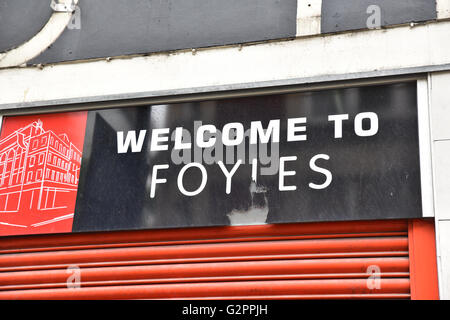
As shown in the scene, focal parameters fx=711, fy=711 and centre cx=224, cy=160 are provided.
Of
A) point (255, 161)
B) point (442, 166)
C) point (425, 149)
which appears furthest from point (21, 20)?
point (442, 166)

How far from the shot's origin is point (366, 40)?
7.05 meters

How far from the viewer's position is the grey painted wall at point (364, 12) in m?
Answer: 7.07

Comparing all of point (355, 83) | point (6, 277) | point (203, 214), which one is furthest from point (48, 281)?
point (355, 83)

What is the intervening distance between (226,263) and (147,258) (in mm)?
820

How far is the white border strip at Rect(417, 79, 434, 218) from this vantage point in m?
6.28

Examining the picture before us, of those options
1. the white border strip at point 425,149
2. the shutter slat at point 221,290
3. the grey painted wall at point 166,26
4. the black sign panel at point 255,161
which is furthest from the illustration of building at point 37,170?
the white border strip at point 425,149

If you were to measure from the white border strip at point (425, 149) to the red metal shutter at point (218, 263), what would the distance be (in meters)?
0.32

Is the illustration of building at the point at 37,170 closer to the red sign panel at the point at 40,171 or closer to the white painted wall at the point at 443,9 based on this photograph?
the red sign panel at the point at 40,171

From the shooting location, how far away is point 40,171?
24.8 ft

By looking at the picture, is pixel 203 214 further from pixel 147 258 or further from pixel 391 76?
pixel 391 76

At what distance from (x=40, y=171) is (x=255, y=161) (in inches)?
92.4

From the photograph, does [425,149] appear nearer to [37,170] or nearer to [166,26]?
[166,26]

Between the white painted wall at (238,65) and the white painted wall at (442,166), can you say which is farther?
the white painted wall at (238,65)
